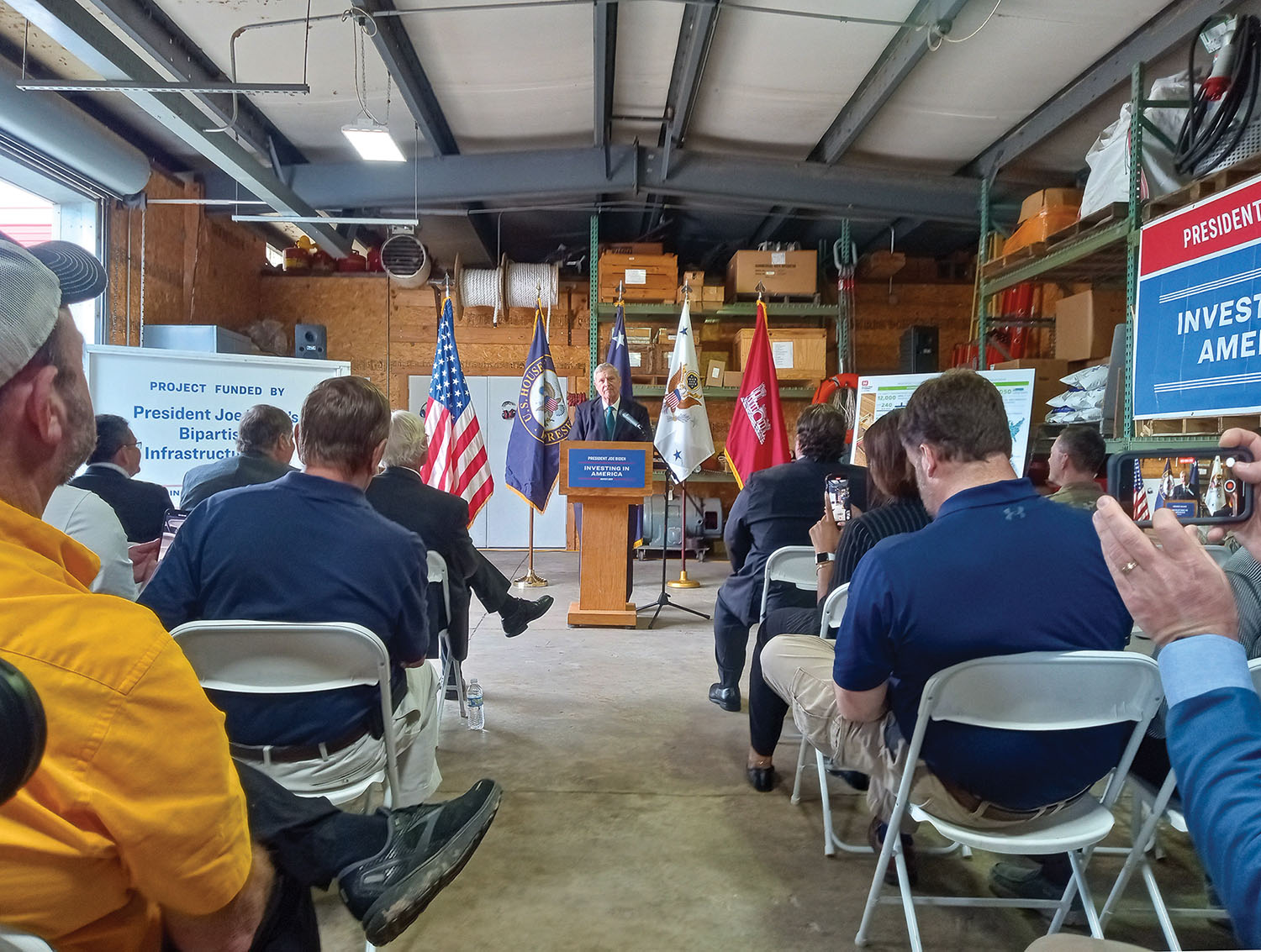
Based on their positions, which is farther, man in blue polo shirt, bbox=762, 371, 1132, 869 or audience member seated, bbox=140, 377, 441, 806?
audience member seated, bbox=140, 377, 441, 806

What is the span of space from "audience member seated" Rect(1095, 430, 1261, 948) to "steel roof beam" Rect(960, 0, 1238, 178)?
184 inches

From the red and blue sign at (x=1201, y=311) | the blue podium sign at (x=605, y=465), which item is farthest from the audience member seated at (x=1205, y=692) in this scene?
the blue podium sign at (x=605, y=465)

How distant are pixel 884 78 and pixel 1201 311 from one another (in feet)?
8.65

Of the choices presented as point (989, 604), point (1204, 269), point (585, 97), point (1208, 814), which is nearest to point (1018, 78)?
point (1204, 269)

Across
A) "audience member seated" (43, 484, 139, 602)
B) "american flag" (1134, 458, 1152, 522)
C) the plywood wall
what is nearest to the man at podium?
"american flag" (1134, 458, 1152, 522)

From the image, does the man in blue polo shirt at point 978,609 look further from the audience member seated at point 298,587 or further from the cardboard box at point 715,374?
the cardboard box at point 715,374

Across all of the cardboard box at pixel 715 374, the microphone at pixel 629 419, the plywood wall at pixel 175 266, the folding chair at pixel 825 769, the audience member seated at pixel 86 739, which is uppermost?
the plywood wall at pixel 175 266

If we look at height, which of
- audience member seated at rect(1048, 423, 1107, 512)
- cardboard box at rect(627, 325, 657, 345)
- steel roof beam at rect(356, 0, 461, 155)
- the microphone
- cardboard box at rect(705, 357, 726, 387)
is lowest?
audience member seated at rect(1048, 423, 1107, 512)

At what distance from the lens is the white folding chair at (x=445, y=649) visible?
2.86m

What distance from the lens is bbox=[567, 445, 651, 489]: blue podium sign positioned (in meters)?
4.87

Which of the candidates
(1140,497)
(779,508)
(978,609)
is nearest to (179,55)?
(779,508)

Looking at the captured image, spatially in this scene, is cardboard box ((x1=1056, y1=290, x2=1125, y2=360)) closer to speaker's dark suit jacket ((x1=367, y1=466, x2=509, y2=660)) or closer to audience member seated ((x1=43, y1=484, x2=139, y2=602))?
speaker's dark suit jacket ((x1=367, y1=466, x2=509, y2=660))

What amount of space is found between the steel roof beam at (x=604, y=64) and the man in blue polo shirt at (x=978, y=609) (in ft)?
12.8

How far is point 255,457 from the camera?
3.08 metres
